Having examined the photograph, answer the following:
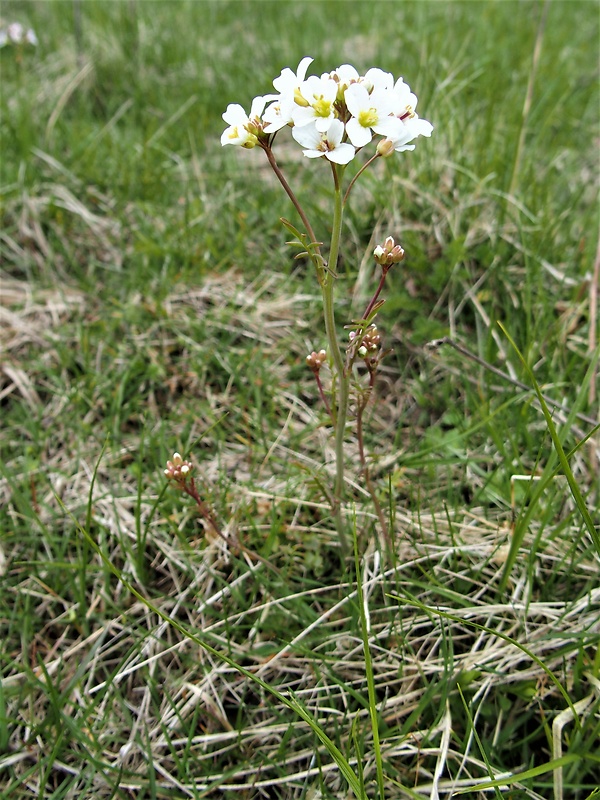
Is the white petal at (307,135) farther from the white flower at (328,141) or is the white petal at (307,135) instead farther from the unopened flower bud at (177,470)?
the unopened flower bud at (177,470)

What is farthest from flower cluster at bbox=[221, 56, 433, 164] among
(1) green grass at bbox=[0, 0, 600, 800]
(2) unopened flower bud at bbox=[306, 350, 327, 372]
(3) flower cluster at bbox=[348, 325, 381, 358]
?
(1) green grass at bbox=[0, 0, 600, 800]

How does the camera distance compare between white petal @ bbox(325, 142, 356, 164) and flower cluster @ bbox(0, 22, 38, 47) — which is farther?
flower cluster @ bbox(0, 22, 38, 47)

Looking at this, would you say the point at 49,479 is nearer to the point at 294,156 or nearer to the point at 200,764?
the point at 200,764

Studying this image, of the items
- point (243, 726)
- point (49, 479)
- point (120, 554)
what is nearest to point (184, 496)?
point (120, 554)

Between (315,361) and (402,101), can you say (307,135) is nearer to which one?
(402,101)

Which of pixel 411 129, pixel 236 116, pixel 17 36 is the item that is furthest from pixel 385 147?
pixel 17 36

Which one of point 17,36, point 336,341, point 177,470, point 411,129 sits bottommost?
point 177,470

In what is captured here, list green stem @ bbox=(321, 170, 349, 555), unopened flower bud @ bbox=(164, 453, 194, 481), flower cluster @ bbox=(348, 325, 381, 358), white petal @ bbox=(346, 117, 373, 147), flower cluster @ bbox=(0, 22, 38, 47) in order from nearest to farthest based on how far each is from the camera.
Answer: white petal @ bbox=(346, 117, 373, 147) < green stem @ bbox=(321, 170, 349, 555) < flower cluster @ bbox=(348, 325, 381, 358) < unopened flower bud @ bbox=(164, 453, 194, 481) < flower cluster @ bbox=(0, 22, 38, 47)

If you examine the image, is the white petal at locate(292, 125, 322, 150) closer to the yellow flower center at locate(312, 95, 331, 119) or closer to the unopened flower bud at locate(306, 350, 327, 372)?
the yellow flower center at locate(312, 95, 331, 119)
